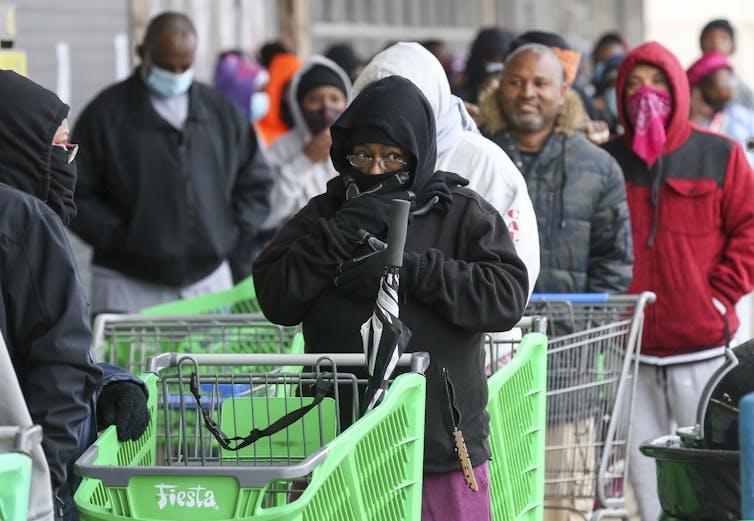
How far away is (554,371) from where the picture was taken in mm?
6309

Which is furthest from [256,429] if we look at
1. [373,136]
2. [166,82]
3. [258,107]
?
[258,107]

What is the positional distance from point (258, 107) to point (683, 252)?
6.77m

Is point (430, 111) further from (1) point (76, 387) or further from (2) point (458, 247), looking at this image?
(1) point (76, 387)

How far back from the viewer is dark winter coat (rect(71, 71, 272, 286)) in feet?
28.3

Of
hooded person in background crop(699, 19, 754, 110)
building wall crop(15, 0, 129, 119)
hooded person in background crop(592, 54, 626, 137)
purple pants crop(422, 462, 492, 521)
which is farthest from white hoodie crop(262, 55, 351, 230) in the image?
hooded person in background crop(699, 19, 754, 110)

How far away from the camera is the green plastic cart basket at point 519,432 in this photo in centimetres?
503

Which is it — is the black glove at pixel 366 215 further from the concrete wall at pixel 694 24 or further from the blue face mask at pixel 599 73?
the concrete wall at pixel 694 24

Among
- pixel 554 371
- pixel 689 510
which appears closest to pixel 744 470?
pixel 689 510

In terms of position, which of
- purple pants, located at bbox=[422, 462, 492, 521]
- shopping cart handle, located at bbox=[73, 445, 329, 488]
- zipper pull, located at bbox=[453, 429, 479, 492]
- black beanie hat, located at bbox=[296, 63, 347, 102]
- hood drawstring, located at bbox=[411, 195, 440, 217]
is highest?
black beanie hat, located at bbox=[296, 63, 347, 102]

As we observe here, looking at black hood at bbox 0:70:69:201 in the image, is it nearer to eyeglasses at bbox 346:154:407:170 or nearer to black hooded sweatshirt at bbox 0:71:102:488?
black hooded sweatshirt at bbox 0:71:102:488

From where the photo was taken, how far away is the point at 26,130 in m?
4.16

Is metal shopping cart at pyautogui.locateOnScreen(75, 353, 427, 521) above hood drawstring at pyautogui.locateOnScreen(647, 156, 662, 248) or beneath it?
beneath

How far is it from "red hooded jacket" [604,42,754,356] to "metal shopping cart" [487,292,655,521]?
1.96 ft

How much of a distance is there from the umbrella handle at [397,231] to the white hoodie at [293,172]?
17.1 ft
